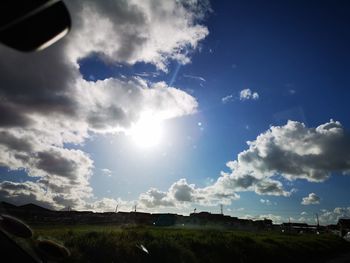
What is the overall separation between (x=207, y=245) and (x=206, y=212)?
116799 millimetres

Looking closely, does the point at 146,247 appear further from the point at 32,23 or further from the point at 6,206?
the point at 32,23

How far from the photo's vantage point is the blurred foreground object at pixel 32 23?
1248 millimetres

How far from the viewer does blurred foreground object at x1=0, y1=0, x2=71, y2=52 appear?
1.25 metres

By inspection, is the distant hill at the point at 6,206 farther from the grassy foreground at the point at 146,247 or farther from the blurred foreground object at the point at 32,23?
the grassy foreground at the point at 146,247

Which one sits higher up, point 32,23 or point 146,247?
point 32,23

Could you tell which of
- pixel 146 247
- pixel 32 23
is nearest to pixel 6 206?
pixel 32 23

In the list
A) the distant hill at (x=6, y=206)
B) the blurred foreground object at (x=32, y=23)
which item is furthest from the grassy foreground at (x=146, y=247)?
the blurred foreground object at (x=32, y=23)

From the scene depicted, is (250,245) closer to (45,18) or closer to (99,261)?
(99,261)

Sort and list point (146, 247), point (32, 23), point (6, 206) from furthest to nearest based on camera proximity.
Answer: point (146, 247), point (6, 206), point (32, 23)

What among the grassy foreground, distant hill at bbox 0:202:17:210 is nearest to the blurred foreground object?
distant hill at bbox 0:202:17:210

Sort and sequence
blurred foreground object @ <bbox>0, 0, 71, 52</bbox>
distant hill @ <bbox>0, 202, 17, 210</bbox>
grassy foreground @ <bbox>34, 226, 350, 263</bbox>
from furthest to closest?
grassy foreground @ <bbox>34, 226, 350, 263</bbox>, distant hill @ <bbox>0, 202, 17, 210</bbox>, blurred foreground object @ <bbox>0, 0, 71, 52</bbox>

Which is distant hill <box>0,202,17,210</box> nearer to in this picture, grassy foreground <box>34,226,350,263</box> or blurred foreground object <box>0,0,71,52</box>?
blurred foreground object <box>0,0,71,52</box>

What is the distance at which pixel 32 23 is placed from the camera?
1.33 metres

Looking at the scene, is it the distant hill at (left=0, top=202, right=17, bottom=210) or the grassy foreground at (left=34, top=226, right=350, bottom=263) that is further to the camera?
the grassy foreground at (left=34, top=226, right=350, bottom=263)
